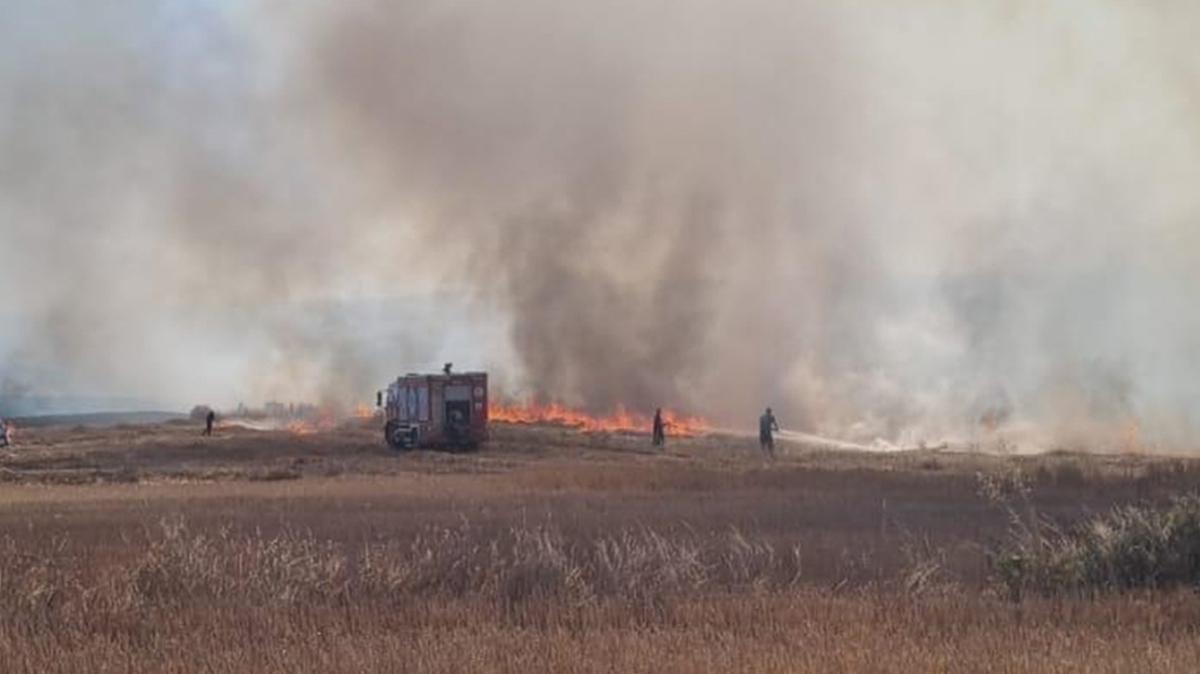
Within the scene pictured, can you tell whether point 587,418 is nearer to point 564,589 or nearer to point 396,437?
point 396,437

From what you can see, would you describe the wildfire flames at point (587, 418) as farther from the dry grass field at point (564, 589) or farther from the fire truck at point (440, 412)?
the dry grass field at point (564, 589)

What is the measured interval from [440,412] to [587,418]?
1041 inches

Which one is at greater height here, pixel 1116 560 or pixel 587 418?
pixel 587 418

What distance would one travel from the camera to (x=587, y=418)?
7938 cm

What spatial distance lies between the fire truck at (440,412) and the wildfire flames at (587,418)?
1694cm

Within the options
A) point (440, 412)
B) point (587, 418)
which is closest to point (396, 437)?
point (440, 412)

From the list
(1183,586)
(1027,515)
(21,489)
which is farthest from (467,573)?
(21,489)

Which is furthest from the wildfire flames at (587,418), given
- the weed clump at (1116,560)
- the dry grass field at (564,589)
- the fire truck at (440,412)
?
the weed clump at (1116,560)

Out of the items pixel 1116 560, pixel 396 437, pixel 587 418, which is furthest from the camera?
pixel 587 418

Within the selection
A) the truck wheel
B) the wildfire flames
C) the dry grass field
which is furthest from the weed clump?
the wildfire flames

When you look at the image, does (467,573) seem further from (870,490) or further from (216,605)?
(870,490)

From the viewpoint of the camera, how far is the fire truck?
52.8m

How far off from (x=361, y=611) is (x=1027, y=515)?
12.3 metres

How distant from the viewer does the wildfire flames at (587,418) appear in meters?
73.4
